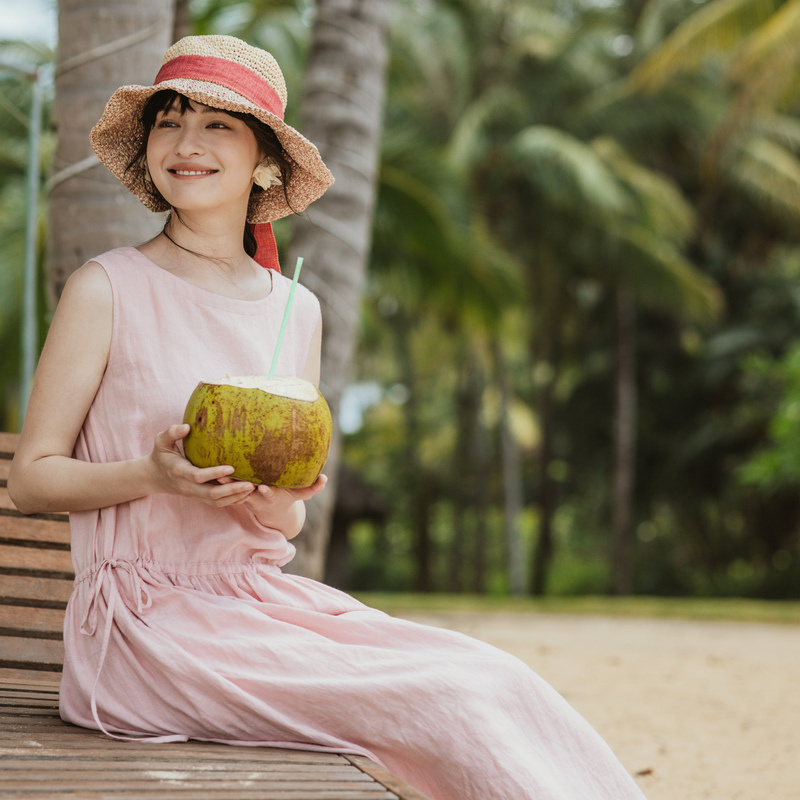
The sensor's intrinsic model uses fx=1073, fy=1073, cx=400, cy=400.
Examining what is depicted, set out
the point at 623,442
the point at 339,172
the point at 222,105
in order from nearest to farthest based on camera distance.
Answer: the point at 222,105 → the point at 339,172 → the point at 623,442

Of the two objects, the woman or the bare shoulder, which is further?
the bare shoulder

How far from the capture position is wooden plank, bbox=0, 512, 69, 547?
2.71 metres

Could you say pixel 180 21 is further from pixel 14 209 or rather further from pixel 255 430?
pixel 14 209

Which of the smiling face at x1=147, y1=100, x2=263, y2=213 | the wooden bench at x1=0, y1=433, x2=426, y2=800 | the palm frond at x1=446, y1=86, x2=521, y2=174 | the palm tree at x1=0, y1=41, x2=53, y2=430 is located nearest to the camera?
the wooden bench at x1=0, y1=433, x2=426, y2=800

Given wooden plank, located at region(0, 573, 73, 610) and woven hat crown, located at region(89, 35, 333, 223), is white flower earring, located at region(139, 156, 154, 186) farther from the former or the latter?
wooden plank, located at region(0, 573, 73, 610)

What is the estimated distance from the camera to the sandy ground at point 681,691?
3.73m

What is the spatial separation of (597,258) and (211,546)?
16.3 metres

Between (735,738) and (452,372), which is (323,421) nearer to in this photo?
(735,738)

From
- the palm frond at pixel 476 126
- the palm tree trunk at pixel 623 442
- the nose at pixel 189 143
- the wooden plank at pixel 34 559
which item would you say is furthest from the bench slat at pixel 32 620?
the palm tree trunk at pixel 623 442

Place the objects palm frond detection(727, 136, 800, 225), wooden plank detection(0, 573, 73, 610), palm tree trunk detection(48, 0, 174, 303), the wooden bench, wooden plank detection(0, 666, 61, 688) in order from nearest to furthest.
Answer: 1. the wooden bench
2. wooden plank detection(0, 666, 61, 688)
3. wooden plank detection(0, 573, 73, 610)
4. palm tree trunk detection(48, 0, 174, 303)
5. palm frond detection(727, 136, 800, 225)

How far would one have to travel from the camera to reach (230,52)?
6.70ft

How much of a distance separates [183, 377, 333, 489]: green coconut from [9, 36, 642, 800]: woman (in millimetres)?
36

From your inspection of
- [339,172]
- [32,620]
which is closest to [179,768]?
[32,620]

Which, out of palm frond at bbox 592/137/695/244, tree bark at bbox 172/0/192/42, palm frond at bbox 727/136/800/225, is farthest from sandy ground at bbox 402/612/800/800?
palm frond at bbox 727/136/800/225
